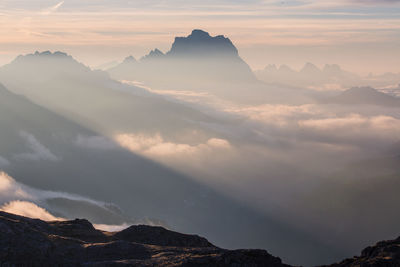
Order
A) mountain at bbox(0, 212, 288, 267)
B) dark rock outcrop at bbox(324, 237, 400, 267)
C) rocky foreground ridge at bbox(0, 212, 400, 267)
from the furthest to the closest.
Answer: mountain at bbox(0, 212, 288, 267) → rocky foreground ridge at bbox(0, 212, 400, 267) → dark rock outcrop at bbox(324, 237, 400, 267)

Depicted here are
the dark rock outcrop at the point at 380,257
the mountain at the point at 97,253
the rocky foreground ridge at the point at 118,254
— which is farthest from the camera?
the mountain at the point at 97,253

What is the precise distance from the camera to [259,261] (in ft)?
239

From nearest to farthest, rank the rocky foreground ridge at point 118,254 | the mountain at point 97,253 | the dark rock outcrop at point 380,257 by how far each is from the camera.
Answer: the dark rock outcrop at point 380,257 < the rocky foreground ridge at point 118,254 < the mountain at point 97,253

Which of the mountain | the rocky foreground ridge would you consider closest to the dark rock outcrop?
the rocky foreground ridge

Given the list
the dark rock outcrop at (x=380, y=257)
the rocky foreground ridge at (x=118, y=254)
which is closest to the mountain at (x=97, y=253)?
the rocky foreground ridge at (x=118, y=254)

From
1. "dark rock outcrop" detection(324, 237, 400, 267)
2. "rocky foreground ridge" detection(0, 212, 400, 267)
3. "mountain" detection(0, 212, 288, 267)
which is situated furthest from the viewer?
"mountain" detection(0, 212, 288, 267)

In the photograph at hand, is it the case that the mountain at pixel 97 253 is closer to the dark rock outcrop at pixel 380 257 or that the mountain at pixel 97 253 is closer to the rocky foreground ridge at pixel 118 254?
the rocky foreground ridge at pixel 118 254

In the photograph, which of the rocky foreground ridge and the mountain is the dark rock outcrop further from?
the mountain

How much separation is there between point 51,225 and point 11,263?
77.1 feet

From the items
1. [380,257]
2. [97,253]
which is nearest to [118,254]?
[97,253]

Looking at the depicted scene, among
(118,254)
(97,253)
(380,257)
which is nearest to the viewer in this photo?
(380,257)

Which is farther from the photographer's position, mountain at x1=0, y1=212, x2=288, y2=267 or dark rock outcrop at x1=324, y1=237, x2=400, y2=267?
mountain at x1=0, y1=212, x2=288, y2=267

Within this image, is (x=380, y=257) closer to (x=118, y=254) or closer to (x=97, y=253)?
(x=118, y=254)

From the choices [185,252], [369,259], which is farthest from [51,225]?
[369,259]
